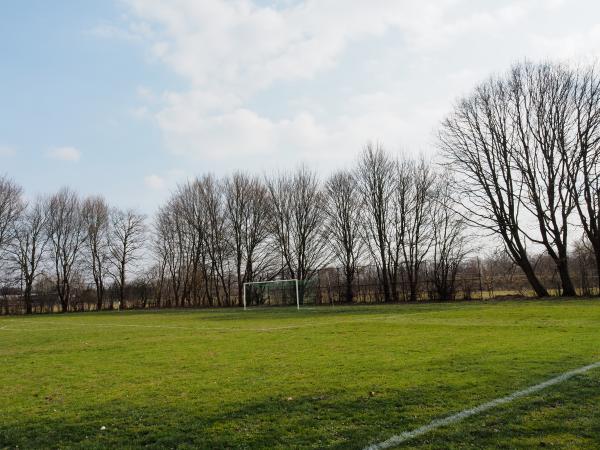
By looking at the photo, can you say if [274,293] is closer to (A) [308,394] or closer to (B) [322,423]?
(A) [308,394]

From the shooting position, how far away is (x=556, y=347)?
30.7 ft

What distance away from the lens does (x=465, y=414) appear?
16.4 feet

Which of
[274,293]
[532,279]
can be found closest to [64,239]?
[274,293]

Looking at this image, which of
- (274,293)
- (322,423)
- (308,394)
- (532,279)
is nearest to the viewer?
(322,423)

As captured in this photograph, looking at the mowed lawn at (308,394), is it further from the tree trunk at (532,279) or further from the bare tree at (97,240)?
the bare tree at (97,240)

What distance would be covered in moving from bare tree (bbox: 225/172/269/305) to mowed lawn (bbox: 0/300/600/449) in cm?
3971

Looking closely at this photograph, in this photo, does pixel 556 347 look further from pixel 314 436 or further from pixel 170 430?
pixel 170 430

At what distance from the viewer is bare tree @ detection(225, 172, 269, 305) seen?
52.1 meters

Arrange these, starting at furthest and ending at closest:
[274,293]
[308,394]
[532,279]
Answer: [274,293] < [532,279] < [308,394]

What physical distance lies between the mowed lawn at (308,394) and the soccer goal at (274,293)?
102ft

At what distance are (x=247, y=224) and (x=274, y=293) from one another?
10.9 metres

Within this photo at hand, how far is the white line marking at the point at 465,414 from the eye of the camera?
427cm

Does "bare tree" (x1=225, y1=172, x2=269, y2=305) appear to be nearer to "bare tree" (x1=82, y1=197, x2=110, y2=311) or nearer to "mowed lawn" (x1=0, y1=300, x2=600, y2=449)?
Answer: "bare tree" (x1=82, y1=197, x2=110, y2=311)

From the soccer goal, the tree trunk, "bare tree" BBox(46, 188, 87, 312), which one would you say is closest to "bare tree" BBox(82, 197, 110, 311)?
"bare tree" BBox(46, 188, 87, 312)
